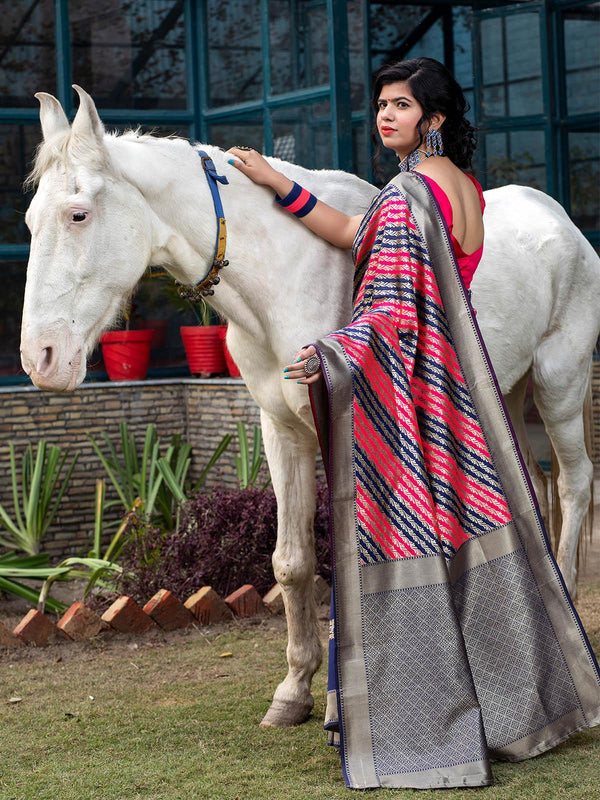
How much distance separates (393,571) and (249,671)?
1627 millimetres

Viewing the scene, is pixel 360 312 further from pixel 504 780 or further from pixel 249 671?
pixel 249 671

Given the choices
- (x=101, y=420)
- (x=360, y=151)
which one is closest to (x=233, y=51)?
(x=360, y=151)

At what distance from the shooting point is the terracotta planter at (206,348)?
7.70m

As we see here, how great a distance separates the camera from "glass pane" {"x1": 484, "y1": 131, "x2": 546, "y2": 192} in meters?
9.36

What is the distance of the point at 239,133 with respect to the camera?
7902 millimetres

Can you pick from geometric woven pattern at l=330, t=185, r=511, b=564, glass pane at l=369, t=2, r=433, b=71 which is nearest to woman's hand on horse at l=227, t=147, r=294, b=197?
geometric woven pattern at l=330, t=185, r=511, b=564

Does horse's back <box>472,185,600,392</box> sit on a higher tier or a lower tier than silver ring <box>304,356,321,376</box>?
higher

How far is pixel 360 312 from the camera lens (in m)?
3.22

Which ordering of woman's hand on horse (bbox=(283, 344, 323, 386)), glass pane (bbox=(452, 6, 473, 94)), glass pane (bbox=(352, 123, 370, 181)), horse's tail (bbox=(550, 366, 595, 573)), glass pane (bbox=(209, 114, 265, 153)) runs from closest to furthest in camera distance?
woman's hand on horse (bbox=(283, 344, 323, 386)) < horse's tail (bbox=(550, 366, 595, 573)) < glass pane (bbox=(352, 123, 370, 181)) < glass pane (bbox=(209, 114, 265, 153)) < glass pane (bbox=(452, 6, 473, 94))

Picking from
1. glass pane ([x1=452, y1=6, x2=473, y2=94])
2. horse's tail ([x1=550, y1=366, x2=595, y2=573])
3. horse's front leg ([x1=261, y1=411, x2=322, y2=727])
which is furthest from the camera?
glass pane ([x1=452, y1=6, x2=473, y2=94])

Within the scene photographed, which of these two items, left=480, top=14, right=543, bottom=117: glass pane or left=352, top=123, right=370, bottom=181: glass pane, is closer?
left=352, top=123, right=370, bottom=181: glass pane

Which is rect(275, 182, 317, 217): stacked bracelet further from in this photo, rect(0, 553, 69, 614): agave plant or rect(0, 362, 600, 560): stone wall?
rect(0, 362, 600, 560): stone wall

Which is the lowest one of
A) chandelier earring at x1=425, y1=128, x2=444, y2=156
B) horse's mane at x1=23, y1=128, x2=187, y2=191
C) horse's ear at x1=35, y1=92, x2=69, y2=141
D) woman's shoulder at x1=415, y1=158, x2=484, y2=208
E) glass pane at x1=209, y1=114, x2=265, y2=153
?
woman's shoulder at x1=415, y1=158, x2=484, y2=208

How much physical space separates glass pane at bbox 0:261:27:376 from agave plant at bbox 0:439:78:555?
0.86m
